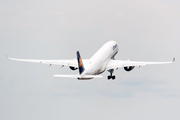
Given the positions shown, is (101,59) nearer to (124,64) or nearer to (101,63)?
(101,63)

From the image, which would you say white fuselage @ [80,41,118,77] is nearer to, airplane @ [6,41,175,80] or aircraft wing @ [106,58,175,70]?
airplane @ [6,41,175,80]

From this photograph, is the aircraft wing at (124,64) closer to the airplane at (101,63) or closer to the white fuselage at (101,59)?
the airplane at (101,63)

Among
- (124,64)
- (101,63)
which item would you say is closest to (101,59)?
(101,63)

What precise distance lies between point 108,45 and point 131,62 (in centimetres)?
983

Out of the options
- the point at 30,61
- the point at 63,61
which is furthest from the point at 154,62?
the point at 30,61

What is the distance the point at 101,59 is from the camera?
4220 inches

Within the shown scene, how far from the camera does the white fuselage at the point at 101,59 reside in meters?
101

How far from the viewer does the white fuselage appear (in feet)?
331

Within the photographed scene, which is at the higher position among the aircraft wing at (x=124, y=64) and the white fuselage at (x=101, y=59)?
the white fuselage at (x=101, y=59)

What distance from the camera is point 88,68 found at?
10000 centimetres

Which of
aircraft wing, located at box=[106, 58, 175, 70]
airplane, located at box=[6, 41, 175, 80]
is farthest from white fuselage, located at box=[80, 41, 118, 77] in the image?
aircraft wing, located at box=[106, 58, 175, 70]

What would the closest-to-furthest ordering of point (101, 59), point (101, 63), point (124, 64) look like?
point (101, 63)
point (101, 59)
point (124, 64)

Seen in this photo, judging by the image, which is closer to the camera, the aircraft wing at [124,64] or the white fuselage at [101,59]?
the white fuselage at [101,59]

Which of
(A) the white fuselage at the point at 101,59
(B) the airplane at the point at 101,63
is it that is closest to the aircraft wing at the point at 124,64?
(B) the airplane at the point at 101,63
